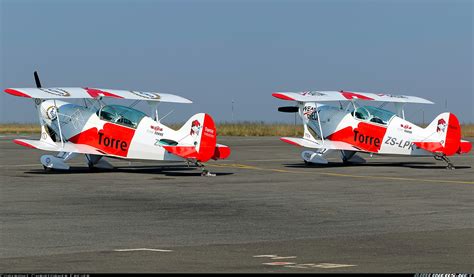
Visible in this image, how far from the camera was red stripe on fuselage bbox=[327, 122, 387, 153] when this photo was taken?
37219 mm

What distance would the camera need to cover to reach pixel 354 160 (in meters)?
39.5

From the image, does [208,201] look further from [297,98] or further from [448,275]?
[297,98]

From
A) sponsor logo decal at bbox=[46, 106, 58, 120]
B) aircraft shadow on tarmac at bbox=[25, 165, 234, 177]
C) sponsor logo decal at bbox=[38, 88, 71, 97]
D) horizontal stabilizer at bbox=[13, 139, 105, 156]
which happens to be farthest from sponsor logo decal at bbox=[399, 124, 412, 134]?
sponsor logo decal at bbox=[46, 106, 58, 120]

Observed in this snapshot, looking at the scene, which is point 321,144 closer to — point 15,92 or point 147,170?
point 147,170

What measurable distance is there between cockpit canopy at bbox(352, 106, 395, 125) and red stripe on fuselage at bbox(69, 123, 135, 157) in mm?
8900

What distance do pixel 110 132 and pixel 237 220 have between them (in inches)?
516

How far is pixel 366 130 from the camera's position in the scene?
37.6 m

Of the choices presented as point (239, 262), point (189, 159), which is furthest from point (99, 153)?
point (239, 262)

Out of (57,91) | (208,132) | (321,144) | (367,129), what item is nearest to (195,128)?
(208,132)

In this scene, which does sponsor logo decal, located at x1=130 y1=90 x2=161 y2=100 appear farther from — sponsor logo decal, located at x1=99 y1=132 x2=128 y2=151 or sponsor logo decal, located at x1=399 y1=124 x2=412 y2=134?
sponsor logo decal, located at x1=399 y1=124 x2=412 y2=134

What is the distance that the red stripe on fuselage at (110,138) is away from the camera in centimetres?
3291

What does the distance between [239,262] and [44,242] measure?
3.80 meters

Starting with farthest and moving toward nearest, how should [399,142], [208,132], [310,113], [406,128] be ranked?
1. [310,113]
2. [406,128]
3. [399,142]
4. [208,132]

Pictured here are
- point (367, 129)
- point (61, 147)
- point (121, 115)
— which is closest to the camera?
point (121, 115)
